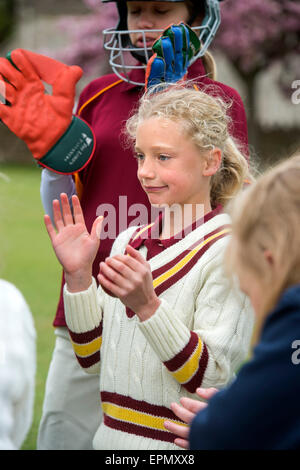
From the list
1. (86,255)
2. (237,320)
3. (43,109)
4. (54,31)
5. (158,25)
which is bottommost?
(54,31)

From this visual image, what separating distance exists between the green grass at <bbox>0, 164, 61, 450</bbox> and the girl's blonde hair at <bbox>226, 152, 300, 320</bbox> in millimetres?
617

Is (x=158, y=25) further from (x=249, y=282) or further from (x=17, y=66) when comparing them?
(x=249, y=282)

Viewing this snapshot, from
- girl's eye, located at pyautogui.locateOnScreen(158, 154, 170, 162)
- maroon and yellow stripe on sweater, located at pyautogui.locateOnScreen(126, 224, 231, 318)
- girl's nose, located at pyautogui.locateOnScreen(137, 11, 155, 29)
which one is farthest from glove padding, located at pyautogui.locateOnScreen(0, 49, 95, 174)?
maroon and yellow stripe on sweater, located at pyautogui.locateOnScreen(126, 224, 231, 318)

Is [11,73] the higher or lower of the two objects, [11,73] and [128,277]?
the higher

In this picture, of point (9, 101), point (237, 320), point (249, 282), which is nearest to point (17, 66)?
point (9, 101)

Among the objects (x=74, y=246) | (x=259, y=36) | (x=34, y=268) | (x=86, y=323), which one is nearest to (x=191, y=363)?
(x=86, y=323)

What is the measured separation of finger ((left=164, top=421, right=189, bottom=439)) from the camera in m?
1.67

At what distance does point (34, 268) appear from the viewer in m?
7.48

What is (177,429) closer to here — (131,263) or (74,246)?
(131,263)

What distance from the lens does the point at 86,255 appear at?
74.5 inches

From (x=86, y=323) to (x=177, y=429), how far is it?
0.41 m

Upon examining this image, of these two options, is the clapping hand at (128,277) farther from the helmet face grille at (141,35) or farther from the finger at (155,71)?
the helmet face grille at (141,35)

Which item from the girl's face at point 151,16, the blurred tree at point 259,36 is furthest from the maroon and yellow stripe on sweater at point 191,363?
the blurred tree at point 259,36

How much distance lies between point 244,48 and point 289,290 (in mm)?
14280
